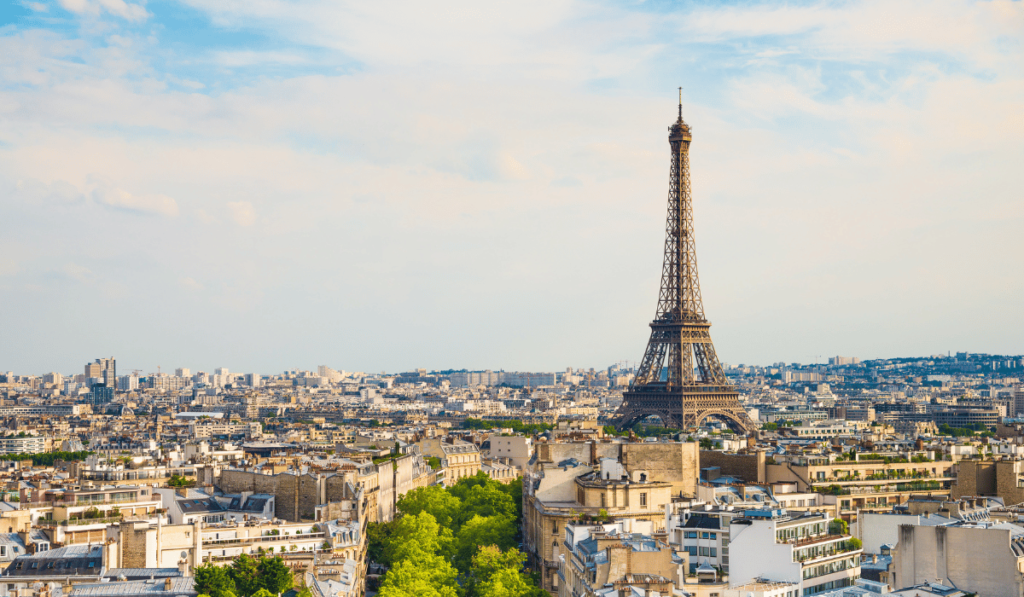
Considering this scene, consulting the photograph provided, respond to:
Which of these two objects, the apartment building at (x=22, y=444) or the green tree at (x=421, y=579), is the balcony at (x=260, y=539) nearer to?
the green tree at (x=421, y=579)

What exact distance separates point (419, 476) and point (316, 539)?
36511 mm

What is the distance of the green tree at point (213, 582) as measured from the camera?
126 ft

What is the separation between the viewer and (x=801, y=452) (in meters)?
70.5

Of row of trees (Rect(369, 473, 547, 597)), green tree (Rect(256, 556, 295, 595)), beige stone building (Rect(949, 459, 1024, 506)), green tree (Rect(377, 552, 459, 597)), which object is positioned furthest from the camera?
beige stone building (Rect(949, 459, 1024, 506))

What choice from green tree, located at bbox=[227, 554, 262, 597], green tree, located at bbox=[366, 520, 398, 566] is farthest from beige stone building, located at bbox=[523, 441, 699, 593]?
green tree, located at bbox=[227, 554, 262, 597]

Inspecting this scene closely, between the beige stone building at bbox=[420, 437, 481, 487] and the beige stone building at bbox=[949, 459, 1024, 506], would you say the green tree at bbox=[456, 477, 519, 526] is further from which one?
the beige stone building at bbox=[420, 437, 481, 487]

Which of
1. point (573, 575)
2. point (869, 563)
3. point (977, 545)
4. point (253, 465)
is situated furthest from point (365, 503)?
point (977, 545)

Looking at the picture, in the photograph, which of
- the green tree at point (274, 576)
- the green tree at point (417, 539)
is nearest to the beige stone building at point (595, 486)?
the green tree at point (417, 539)

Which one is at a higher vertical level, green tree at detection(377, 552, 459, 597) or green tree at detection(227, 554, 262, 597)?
green tree at detection(227, 554, 262, 597)

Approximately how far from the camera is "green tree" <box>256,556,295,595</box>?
40594mm

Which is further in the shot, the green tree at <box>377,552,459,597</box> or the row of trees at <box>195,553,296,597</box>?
the green tree at <box>377,552,459,597</box>

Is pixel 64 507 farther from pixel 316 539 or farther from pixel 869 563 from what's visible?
pixel 869 563

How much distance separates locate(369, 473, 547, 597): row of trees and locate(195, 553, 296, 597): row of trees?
365cm

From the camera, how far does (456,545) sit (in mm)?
Answer: 57844
